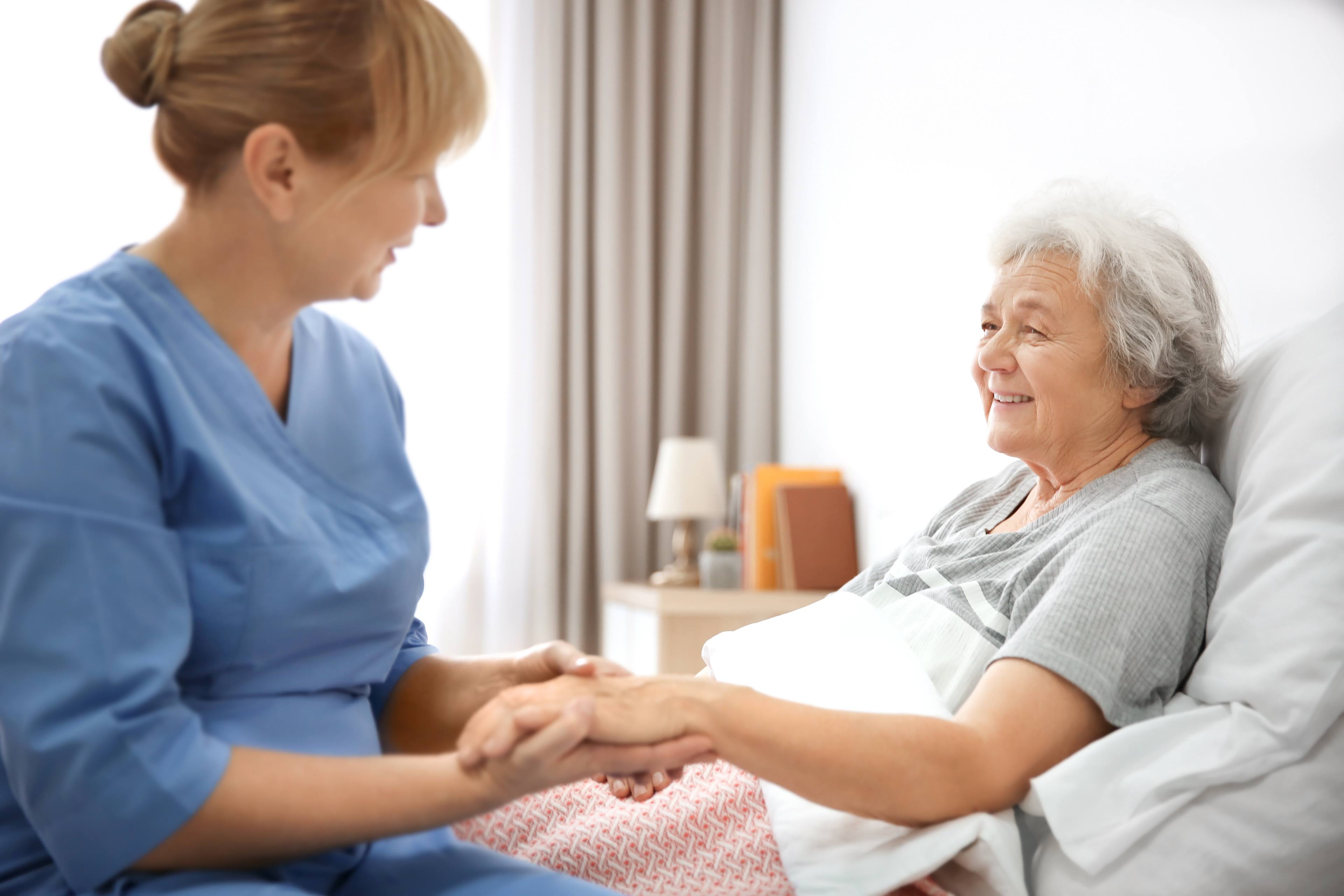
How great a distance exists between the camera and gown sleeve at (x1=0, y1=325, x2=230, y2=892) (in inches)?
31.5

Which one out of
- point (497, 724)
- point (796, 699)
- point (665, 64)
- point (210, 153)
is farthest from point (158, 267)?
point (665, 64)

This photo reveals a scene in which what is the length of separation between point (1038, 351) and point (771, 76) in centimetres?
280

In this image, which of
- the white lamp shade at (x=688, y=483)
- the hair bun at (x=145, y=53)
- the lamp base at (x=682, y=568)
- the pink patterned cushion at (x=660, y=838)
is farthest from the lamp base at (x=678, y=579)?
the hair bun at (x=145, y=53)

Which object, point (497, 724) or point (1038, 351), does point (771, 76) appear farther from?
point (497, 724)

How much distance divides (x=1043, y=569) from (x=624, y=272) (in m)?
2.86

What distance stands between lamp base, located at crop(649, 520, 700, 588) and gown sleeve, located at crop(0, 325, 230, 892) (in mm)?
2573

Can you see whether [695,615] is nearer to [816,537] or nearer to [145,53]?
[816,537]

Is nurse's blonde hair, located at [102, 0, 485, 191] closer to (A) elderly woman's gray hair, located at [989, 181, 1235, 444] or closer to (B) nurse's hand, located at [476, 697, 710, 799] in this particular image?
(B) nurse's hand, located at [476, 697, 710, 799]

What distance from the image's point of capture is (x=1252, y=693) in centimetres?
105

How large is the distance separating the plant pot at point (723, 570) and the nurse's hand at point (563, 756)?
7.46 feet

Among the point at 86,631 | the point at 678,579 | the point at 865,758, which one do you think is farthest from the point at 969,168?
the point at 86,631

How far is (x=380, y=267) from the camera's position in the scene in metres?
1.03

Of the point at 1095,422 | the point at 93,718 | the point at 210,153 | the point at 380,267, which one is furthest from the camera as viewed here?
the point at 1095,422

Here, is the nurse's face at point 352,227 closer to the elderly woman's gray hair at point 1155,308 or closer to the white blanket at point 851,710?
the white blanket at point 851,710
